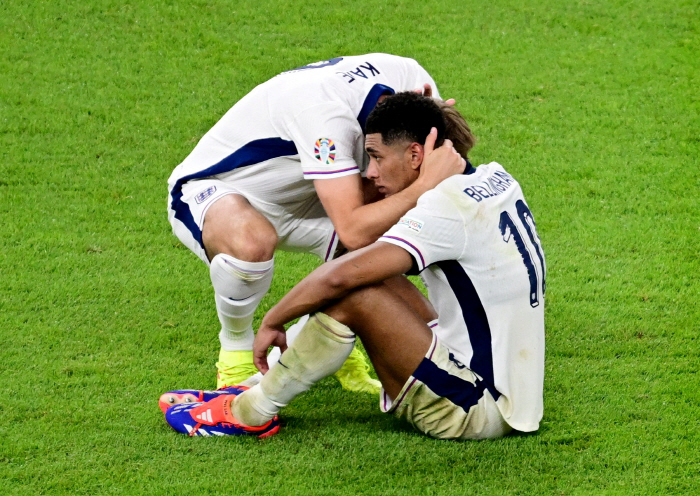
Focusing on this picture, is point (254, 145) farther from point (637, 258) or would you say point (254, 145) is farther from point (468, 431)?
point (637, 258)

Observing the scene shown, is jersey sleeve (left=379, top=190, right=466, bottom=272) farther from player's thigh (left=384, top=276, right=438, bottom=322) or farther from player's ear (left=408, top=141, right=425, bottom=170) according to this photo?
player's thigh (left=384, top=276, right=438, bottom=322)

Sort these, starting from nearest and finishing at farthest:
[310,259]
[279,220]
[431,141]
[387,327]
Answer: [387,327] < [431,141] < [279,220] < [310,259]

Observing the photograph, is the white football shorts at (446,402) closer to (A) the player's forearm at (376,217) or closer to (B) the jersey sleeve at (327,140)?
(A) the player's forearm at (376,217)

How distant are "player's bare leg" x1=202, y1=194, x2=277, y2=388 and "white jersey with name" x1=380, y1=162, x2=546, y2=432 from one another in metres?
0.84

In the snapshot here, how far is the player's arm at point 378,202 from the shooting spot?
3.59 m

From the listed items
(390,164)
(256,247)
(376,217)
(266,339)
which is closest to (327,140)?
(390,164)


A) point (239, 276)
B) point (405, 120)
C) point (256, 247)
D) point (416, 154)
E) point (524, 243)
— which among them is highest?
point (405, 120)

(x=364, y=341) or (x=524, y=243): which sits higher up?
(x=524, y=243)

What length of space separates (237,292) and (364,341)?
0.85 metres

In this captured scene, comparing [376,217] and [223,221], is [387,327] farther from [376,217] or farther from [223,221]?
[223,221]

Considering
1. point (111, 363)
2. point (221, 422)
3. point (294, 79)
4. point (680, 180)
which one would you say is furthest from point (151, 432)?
point (680, 180)

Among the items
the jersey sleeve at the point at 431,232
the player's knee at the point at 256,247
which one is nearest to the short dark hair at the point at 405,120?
the jersey sleeve at the point at 431,232

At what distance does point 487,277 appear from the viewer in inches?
135

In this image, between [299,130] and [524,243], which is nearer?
[524,243]
